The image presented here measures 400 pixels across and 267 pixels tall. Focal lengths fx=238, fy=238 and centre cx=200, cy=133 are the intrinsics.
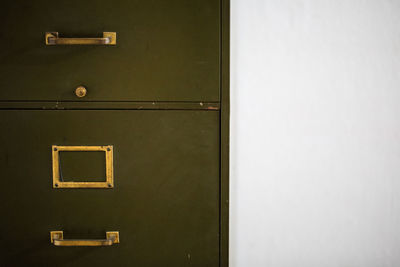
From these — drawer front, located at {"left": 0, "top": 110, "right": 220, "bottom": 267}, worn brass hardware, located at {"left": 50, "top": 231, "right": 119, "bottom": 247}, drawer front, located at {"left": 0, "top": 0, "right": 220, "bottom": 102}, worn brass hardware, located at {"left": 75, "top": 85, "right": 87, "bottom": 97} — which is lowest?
worn brass hardware, located at {"left": 50, "top": 231, "right": 119, "bottom": 247}

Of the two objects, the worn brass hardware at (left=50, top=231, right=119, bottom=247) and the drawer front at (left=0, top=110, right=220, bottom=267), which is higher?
the drawer front at (left=0, top=110, right=220, bottom=267)

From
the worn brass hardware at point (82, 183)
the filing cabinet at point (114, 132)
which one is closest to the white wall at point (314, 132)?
the filing cabinet at point (114, 132)

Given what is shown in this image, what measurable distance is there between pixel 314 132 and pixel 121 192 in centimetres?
79

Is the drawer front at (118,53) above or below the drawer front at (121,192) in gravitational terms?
above

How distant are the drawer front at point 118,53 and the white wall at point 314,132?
405mm

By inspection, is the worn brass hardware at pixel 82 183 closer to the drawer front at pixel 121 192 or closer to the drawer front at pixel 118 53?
the drawer front at pixel 121 192

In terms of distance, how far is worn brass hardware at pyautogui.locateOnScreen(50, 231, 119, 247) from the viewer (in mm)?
600

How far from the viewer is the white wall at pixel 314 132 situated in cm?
97

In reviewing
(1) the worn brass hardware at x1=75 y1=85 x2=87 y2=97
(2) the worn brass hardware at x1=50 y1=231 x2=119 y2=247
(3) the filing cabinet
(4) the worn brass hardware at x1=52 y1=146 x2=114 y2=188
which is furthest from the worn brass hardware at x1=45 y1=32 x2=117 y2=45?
(2) the worn brass hardware at x1=50 y1=231 x2=119 y2=247

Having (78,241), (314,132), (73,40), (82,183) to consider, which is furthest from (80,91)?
(314,132)

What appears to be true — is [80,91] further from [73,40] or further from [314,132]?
[314,132]

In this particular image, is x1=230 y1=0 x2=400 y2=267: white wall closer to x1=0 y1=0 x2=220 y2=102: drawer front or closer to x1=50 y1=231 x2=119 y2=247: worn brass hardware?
x1=0 y1=0 x2=220 y2=102: drawer front

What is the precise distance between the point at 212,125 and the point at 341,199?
75 centimetres

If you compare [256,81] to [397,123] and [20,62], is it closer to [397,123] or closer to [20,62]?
[397,123]
